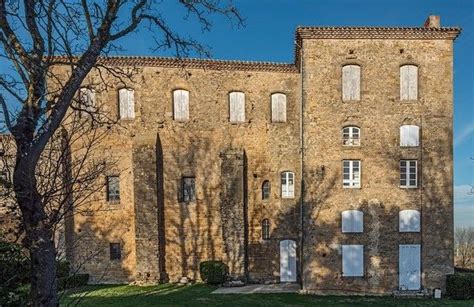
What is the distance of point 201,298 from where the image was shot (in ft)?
49.2

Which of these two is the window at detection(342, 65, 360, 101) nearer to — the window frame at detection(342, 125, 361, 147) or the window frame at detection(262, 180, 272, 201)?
the window frame at detection(342, 125, 361, 147)

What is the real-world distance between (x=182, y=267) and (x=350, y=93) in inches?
525

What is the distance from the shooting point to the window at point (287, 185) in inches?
747

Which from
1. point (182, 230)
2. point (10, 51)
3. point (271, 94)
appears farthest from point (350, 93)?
point (10, 51)

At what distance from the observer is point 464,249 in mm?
36938

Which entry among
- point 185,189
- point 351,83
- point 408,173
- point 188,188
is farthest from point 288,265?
point 351,83

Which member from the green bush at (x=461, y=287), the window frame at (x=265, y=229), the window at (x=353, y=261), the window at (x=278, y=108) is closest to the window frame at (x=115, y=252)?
the window frame at (x=265, y=229)

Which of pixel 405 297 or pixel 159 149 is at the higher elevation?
pixel 159 149

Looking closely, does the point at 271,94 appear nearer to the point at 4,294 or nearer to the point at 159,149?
the point at 159,149

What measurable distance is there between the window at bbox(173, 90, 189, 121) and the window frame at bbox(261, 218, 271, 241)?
7.48 meters

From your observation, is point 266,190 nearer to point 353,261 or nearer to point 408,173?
point 353,261

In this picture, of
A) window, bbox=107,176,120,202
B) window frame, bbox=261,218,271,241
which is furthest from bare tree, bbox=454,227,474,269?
window, bbox=107,176,120,202

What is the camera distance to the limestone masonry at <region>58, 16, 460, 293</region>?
17.0 m

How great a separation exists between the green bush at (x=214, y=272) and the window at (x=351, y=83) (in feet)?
36.4
